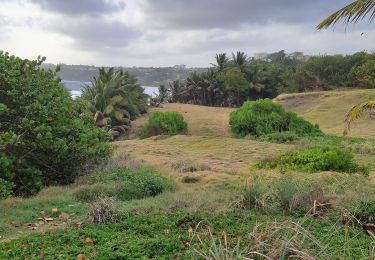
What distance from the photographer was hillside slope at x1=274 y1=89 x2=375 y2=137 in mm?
34191

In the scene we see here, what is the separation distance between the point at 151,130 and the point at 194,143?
37.1ft

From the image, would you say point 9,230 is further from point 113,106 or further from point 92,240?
point 113,106

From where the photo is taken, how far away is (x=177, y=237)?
5395mm

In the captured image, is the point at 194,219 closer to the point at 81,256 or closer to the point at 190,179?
the point at 81,256

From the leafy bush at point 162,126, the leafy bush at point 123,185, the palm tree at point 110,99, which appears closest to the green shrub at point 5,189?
the leafy bush at point 123,185

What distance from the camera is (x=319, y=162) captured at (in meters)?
13.7

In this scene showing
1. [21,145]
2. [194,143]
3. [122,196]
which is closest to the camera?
[122,196]

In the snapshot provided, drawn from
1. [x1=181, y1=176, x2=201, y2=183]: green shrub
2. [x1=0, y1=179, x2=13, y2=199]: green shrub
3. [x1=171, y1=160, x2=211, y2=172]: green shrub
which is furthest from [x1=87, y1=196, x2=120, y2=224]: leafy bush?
[x1=171, y1=160, x2=211, y2=172]: green shrub

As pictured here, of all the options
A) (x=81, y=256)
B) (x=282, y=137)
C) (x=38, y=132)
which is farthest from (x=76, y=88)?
(x=81, y=256)

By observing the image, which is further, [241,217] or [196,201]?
[196,201]

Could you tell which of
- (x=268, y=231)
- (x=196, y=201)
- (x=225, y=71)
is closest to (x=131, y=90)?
(x=225, y=71)

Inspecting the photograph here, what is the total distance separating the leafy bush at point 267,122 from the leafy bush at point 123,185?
58.5ft

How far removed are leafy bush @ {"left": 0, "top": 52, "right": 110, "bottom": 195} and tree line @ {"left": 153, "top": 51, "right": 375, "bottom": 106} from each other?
43.1 m

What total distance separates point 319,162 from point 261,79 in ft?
156
